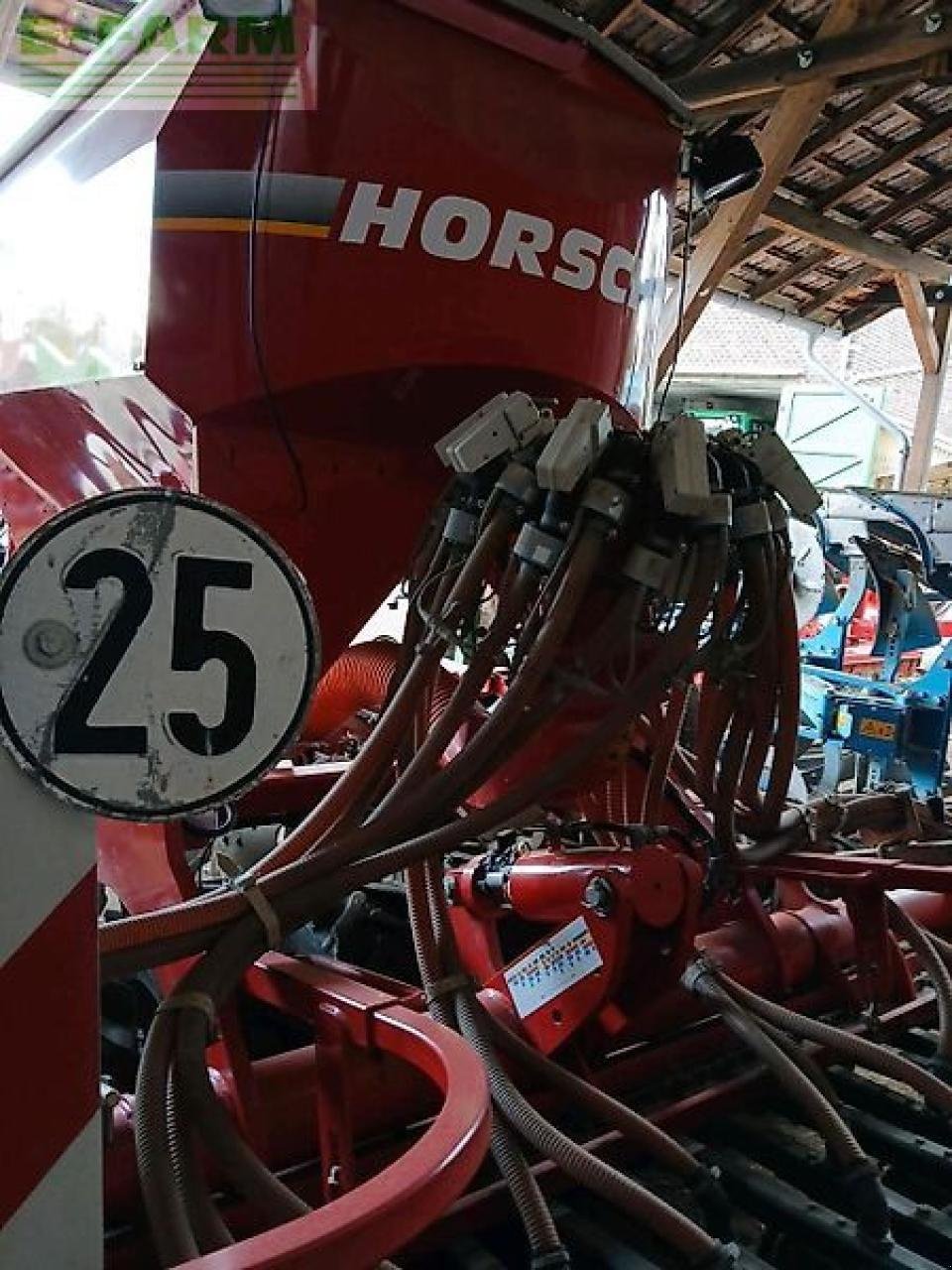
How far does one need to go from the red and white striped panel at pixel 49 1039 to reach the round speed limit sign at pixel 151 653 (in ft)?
0.15

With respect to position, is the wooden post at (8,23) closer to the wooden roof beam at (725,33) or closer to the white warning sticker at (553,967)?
the wooden roof beam at (725,33)

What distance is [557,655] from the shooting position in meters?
1.88

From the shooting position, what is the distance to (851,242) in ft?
26.5

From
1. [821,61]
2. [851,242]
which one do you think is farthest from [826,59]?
[851,242]

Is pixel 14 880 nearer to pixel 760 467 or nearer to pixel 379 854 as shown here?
pixel 379 854

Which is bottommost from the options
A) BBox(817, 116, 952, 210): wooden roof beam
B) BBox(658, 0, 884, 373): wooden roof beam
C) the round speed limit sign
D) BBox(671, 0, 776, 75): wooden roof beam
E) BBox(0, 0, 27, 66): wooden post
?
the round speed limit sign

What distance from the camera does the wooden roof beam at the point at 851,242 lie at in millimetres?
7516

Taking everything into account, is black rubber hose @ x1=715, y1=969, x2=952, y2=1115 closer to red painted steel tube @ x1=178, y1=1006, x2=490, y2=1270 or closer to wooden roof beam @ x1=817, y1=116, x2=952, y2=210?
red painted steel tube @ x1=178, y1=1006, x2=490, y2=1270

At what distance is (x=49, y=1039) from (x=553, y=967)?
1356mm

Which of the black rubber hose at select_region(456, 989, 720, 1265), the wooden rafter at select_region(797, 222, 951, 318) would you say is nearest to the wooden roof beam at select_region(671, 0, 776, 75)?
the wooden rafter at select_region(797, 222, 951, 318)

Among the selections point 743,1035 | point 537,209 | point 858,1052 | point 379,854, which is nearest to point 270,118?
point 537,209

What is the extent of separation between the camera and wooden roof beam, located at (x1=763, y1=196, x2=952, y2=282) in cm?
752

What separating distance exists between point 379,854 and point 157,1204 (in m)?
0.56

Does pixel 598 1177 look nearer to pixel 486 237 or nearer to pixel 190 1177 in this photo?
pixel 190 1177
